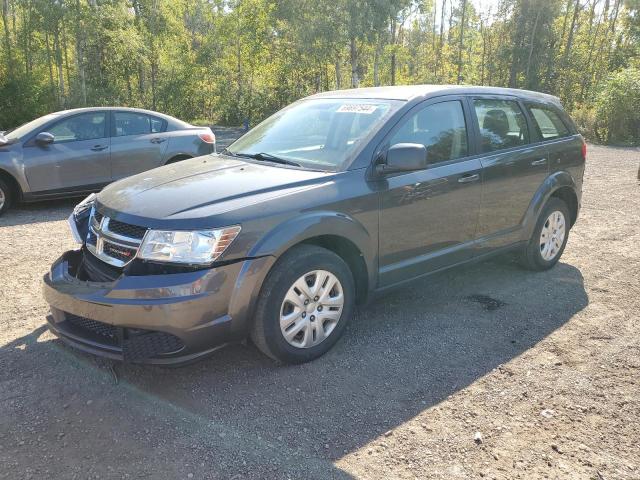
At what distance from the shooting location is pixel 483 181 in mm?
4410

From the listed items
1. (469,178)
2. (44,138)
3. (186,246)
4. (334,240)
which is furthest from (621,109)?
(186,246)

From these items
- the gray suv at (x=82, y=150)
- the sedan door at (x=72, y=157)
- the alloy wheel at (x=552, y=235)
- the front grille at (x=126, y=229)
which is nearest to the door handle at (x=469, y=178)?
the alloy wheel at (x=552, y=235)

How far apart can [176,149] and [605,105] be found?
1695cm

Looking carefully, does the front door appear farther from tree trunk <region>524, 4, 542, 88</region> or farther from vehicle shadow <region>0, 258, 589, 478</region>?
Result: tree trunk <region>524, 4, 542, 88</region>

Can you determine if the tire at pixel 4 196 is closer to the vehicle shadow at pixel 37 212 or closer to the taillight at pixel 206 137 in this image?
the vehicle shadow at pixel 37 212

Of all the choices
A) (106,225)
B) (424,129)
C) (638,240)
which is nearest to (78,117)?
(106,225)

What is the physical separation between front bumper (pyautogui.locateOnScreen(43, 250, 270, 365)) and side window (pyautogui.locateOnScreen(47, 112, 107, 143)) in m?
5.37

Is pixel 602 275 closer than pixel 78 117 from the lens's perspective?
Yes

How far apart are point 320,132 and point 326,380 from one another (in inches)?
74.0

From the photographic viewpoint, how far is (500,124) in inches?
185

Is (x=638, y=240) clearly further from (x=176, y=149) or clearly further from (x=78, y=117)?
(x=78, y=117)

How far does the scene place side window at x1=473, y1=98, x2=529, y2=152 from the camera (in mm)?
4523

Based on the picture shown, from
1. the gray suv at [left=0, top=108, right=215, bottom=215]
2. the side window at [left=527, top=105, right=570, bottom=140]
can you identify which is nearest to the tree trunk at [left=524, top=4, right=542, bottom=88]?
the gray suv at [left=0, top=108, right=215, bottom=215]

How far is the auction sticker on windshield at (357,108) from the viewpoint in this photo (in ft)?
13.2
